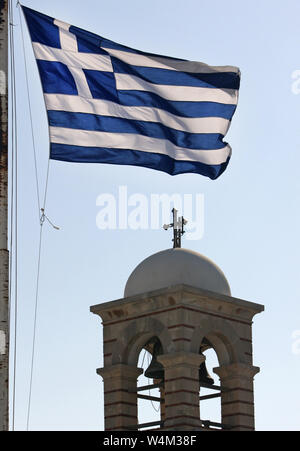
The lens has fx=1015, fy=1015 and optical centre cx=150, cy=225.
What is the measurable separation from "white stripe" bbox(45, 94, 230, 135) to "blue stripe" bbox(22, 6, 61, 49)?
1455 mm

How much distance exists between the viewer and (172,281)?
38375 mm

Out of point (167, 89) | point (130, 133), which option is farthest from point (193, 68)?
point (130, 133)

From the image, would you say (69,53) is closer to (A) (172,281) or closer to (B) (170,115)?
(B) (170,115)

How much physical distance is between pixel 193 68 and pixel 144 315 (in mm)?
11392

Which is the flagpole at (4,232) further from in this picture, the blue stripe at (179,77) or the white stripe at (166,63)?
the blue stripe at (179,77)

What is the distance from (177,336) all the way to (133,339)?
2.30 m

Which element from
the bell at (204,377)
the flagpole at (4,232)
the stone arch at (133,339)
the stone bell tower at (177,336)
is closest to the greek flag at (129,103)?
the flagpole at (4,232)

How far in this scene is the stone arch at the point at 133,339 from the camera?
3825 cm

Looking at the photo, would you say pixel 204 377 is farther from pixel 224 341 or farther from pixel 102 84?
pixel 102 84

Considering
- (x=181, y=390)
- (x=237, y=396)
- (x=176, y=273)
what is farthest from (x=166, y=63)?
(x=237, y=396)

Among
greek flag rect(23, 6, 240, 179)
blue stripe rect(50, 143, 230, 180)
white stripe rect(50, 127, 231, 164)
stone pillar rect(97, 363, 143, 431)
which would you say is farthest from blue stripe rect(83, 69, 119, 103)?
stone pillar rect(97, 363, 143, 431)

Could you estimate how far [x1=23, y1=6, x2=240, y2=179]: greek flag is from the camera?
26594 mm
